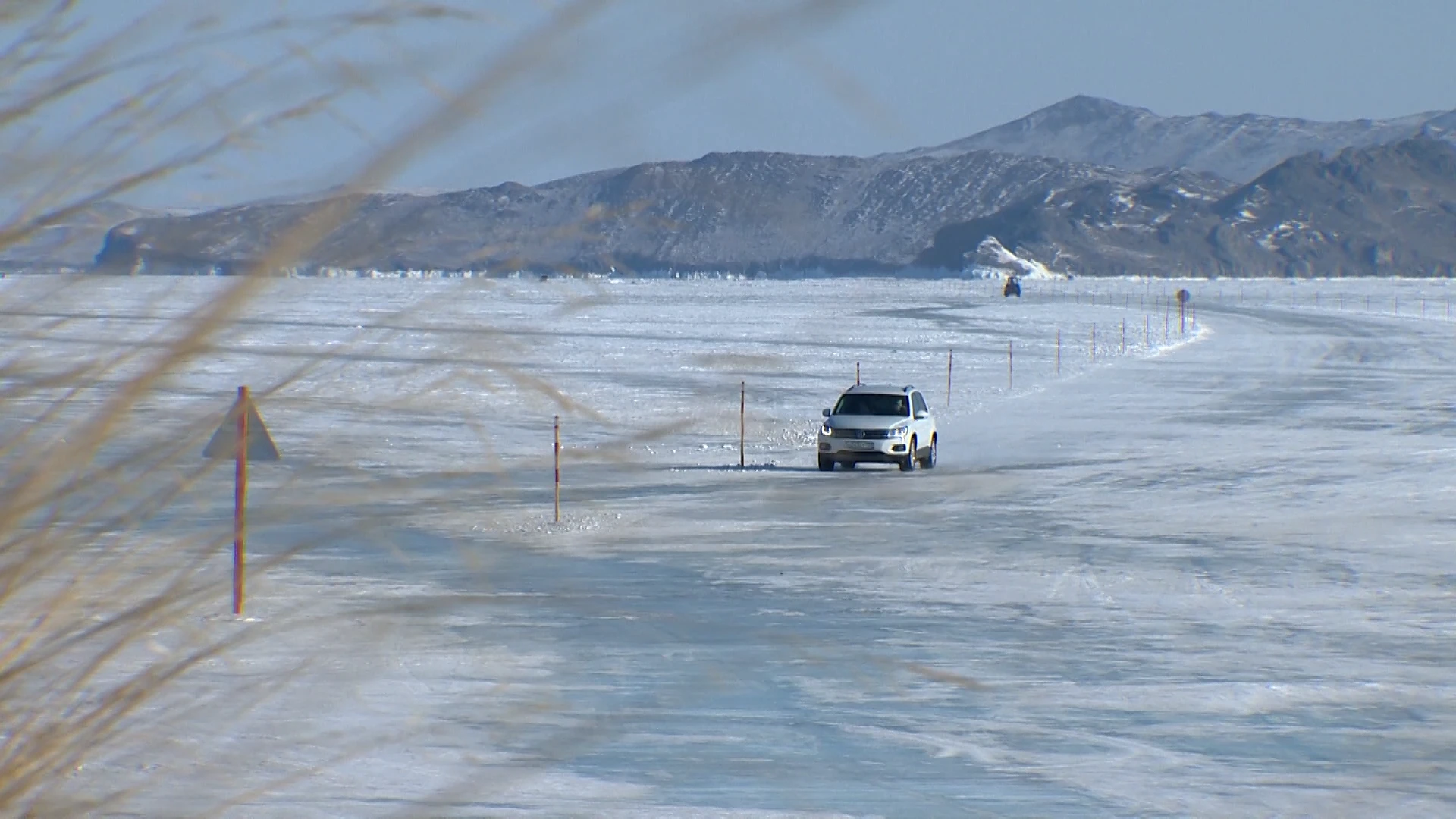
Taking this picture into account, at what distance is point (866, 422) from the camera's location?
24.2 metres

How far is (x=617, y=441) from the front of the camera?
6.53ft

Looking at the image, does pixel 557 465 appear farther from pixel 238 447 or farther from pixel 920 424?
pixel 920 424

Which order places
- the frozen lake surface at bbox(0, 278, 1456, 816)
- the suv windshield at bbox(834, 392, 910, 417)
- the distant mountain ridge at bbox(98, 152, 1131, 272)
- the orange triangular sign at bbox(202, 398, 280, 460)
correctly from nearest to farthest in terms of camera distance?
the distant mountain ridge at bbox(98, 152, 1131, 272)
the frozen lake surface at bbox(0, 278, 1456, 816)
the orange triangular sign at bbox(202, 398, 280, 460)
the suv windshield at bbox(834, 392, 910, 417)

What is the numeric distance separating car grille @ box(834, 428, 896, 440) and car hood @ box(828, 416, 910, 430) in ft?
0.16

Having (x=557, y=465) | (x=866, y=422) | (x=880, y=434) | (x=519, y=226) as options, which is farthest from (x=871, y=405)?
(x=519, y=226)

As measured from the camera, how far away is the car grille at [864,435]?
945 inches

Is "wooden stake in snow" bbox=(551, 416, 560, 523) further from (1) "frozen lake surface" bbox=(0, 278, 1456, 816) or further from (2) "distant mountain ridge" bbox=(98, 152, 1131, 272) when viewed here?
(2) "distant mountain ridge" bbox=(98, 152, 1131, 272)

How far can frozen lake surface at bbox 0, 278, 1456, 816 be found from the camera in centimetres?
207

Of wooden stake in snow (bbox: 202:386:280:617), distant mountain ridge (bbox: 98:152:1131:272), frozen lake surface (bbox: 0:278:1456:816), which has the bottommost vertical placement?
frozen lake surface (bbox: 0:278:1456:816)

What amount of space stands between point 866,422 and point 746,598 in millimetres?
11360

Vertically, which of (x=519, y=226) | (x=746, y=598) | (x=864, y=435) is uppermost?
(x=519, y=226)

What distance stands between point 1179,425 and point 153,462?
31202 millimetres

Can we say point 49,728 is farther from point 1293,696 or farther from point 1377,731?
point 1293,696

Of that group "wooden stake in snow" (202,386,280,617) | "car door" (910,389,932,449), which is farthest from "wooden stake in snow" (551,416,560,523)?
"car door" (910,389,932,449)
